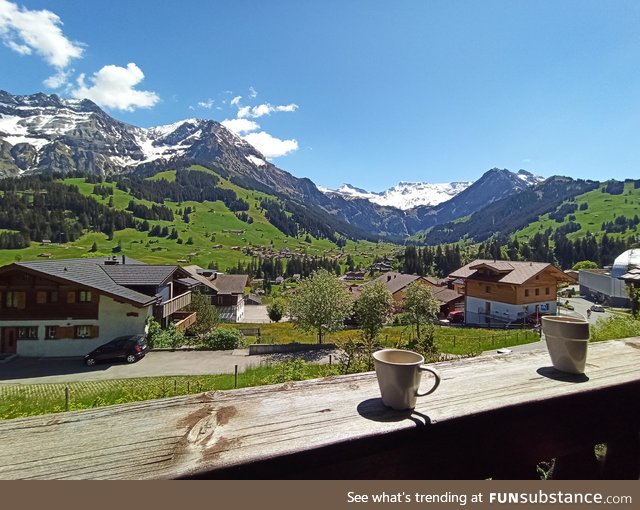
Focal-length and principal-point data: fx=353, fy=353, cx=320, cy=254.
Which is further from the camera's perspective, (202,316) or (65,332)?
(202,316)

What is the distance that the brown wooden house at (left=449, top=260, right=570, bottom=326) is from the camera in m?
54.6

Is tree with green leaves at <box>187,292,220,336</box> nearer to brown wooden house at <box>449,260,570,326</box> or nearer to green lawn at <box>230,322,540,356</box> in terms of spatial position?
green lawn at <box>230,322,540,356</box>

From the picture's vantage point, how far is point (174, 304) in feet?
135

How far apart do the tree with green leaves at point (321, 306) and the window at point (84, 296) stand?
19325 millimetres

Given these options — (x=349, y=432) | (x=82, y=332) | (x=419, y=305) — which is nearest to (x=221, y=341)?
(x=82, y=332)

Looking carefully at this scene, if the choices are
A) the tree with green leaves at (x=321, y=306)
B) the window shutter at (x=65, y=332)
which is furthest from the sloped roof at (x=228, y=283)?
the window shutter at (x=65, y=332)

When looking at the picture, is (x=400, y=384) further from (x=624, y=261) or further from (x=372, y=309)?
(x=624, y=261)

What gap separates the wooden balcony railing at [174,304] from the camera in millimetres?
37812

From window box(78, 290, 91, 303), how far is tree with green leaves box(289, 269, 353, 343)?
63.4ft

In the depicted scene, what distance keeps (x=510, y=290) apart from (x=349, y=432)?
203 ft

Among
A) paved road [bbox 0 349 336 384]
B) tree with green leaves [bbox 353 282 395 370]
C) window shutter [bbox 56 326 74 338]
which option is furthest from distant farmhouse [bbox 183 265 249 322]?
tree with green leaves [bbox 353 282 395 370]

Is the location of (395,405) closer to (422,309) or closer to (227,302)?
(422,309)

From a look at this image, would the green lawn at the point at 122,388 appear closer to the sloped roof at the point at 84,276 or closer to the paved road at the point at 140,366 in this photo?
the paved road at the point at 140,366
